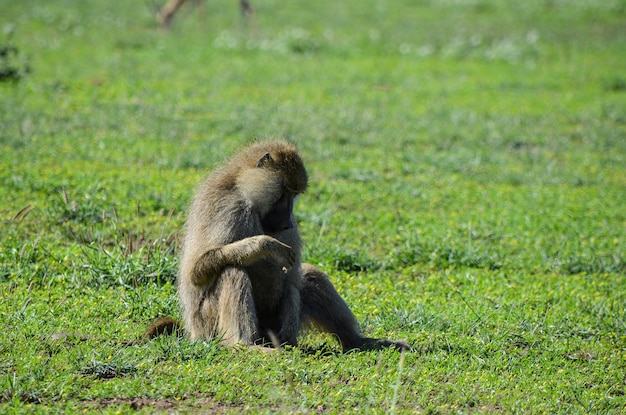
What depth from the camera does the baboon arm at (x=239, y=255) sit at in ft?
19.5

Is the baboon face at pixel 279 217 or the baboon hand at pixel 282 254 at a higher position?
the baboon face at pixel 279 217

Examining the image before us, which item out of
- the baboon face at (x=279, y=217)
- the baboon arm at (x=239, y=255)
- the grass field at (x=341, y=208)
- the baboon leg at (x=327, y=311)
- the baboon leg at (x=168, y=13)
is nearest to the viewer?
the grass field at (x=341, y=208)

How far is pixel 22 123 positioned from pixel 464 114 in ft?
24.0

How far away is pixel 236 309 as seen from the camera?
5957mm

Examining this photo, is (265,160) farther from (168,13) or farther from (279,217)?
(168,13)

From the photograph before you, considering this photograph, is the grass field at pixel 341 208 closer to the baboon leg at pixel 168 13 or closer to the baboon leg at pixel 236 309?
the baboon leg at pixel 236 309

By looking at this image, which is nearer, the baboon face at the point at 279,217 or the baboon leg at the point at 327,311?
the baboon face at the point at 279,217

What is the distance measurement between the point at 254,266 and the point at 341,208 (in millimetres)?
3859

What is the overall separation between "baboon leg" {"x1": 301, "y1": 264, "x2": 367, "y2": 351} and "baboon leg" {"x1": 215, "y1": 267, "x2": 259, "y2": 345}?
2.15 ft

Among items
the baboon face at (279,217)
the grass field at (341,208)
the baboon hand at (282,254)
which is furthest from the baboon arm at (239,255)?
the grass field at (341,208)

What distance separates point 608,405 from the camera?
580cm

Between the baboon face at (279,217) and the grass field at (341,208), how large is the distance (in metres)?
0.93

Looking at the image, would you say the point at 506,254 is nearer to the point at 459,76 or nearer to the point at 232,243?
the point at 232,243

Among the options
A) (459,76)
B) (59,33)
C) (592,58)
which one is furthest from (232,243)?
(592,58)
